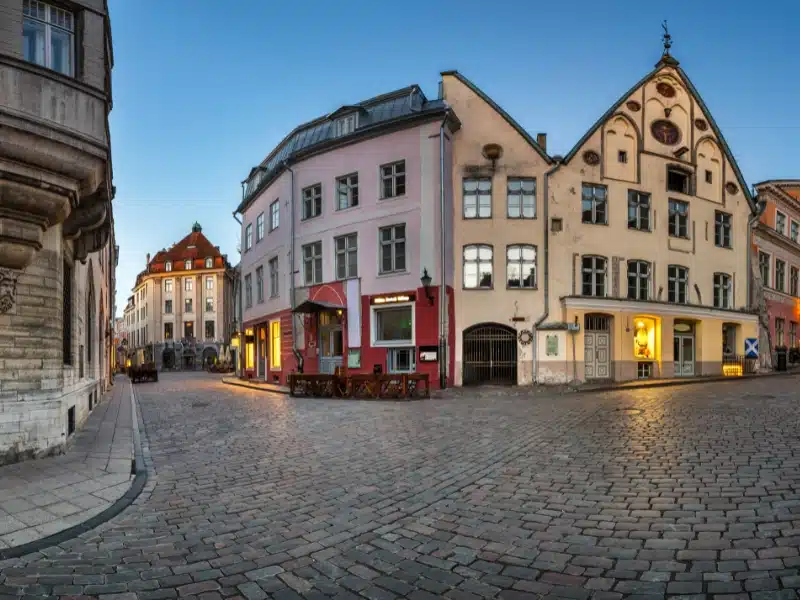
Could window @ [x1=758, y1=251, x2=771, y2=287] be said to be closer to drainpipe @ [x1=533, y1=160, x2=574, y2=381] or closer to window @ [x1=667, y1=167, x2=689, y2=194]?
window @ [x1=667, y1=167, x2=689, y2=194]

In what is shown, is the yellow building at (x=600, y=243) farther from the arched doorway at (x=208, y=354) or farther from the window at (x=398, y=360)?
the arched doorway at (x=208, y=354)

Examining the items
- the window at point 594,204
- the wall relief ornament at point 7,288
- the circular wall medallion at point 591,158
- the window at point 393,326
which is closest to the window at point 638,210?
the window at point 594,204

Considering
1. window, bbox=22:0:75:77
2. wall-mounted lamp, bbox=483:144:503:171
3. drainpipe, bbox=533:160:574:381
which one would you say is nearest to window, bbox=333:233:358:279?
wall-mounted lamp, bbox=483:144:503:171

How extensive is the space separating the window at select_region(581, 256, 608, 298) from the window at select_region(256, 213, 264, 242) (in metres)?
18.4

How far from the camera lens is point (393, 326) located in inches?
902

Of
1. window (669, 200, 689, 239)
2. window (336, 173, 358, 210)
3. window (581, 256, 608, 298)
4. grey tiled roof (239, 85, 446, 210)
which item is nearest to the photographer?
grey tiled roof (239, 85, 446, 210)

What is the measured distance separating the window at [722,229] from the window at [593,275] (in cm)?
872

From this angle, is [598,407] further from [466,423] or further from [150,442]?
[150,442]

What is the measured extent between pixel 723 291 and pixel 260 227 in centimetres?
2629

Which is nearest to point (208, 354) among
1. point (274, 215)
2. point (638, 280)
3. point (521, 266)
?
point (274, 215)

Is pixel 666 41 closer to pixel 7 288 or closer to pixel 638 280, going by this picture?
pixel 638 280

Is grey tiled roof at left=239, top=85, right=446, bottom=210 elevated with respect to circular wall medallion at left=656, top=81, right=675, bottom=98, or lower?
lower

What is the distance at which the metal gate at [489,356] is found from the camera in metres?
22.5

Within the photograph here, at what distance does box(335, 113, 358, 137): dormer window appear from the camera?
25.2 meters
